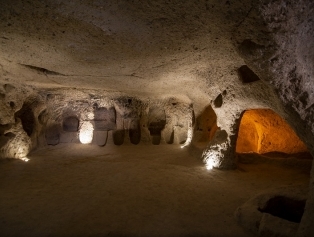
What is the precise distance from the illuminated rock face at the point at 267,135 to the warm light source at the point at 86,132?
6.23 meters

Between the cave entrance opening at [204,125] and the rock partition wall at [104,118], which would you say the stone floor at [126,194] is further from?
the rock partition wall at [104,118]

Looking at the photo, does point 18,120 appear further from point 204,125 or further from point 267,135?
point 267,135

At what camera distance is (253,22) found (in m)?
2.17

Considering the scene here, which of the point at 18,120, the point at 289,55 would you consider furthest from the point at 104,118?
the point at 289,55

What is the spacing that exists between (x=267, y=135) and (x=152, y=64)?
18.5 ft

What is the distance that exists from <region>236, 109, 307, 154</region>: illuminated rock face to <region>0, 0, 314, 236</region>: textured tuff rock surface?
171 centimetres

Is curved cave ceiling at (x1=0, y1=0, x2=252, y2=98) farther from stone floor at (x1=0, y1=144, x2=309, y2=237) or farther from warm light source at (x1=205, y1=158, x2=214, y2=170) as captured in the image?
stone floor at (x1=0, y1=144, x2=309, y2=237)

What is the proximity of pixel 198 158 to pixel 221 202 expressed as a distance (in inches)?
112

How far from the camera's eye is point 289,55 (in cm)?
233

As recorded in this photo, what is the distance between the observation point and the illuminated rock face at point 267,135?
6.95 m

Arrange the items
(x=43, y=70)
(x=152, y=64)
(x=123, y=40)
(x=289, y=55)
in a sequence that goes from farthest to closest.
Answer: (x=43, y=70) < (x=152, y=64) < (x=123, y=40) < (x=289, y=55)

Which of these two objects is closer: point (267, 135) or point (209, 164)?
point (209, 164)

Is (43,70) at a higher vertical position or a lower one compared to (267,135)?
higher

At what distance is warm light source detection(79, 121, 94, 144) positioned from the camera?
8.58 m
